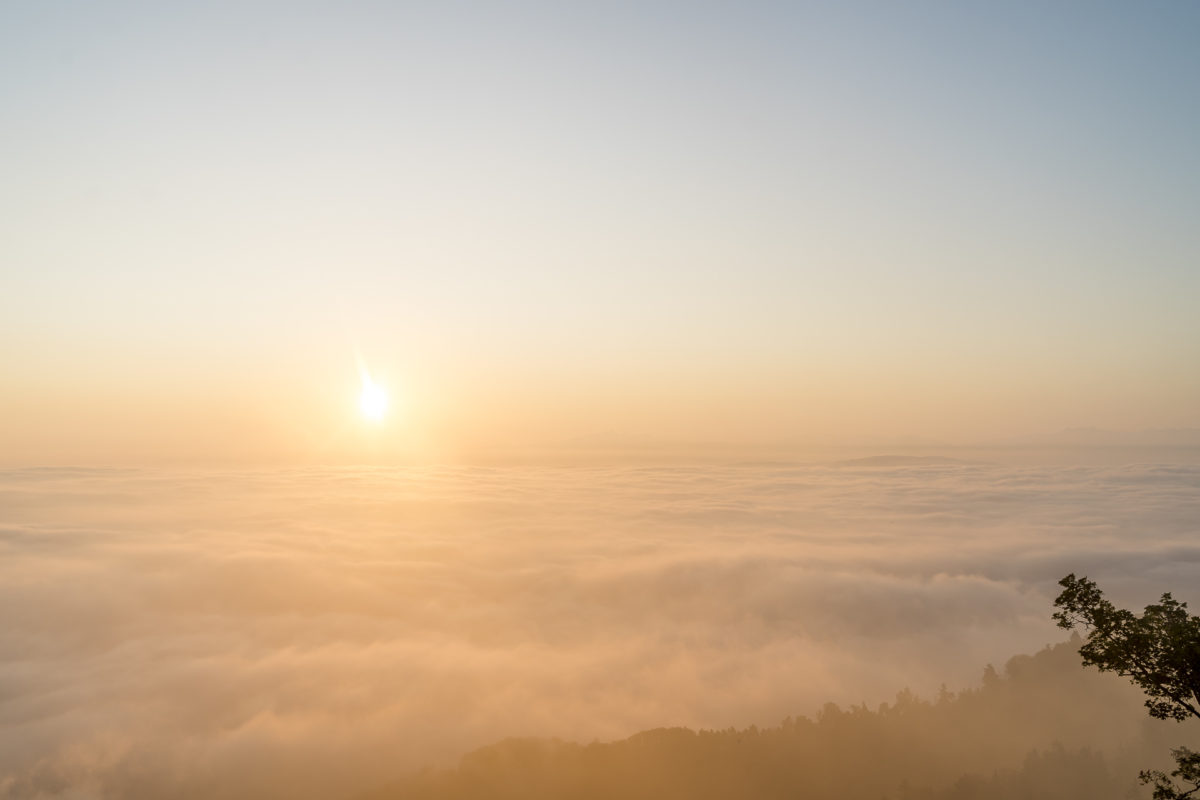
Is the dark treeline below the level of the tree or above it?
below

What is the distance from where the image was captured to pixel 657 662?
549 ft

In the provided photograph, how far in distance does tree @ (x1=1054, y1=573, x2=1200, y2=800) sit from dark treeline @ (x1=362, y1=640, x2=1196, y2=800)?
15784 centimetres

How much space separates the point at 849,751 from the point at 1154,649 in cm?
16905

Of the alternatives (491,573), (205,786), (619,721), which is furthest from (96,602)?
(619,721)

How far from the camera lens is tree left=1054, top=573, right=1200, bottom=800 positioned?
16.0 meters

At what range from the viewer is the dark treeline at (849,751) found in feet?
489

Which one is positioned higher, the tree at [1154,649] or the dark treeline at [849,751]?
the tree at [1154,649]

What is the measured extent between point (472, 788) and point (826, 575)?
4657 inches

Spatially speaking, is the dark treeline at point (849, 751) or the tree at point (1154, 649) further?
the dark treeline at point (849, 751)

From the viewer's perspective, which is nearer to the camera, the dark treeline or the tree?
the tree

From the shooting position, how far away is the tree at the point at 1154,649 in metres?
16.0

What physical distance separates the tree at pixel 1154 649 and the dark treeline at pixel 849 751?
158 m

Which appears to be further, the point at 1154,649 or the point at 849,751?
the point at 849,751

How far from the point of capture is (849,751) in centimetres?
15350
